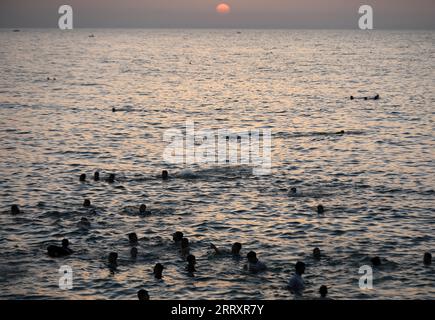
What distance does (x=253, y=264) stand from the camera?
83.5 ft

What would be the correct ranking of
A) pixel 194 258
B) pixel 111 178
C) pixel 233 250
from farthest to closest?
pixel 111 178 → pixel 233 250 → pixel 194 258

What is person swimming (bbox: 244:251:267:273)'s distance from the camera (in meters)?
25.3

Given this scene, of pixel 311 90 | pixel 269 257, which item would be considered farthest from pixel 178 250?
pixel 311 90

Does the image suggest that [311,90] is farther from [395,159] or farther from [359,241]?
[359,241]

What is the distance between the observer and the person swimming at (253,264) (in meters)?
25.3

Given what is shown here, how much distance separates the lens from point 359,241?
29297 mm

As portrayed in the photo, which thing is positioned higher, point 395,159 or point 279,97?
point 279,97

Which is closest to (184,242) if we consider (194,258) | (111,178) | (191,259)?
(194,258)

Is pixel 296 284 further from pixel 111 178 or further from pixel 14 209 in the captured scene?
pixel 111 178

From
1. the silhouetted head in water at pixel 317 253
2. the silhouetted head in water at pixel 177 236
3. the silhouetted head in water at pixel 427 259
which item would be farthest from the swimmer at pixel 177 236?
the silhouetted head in water at pixel 427 259

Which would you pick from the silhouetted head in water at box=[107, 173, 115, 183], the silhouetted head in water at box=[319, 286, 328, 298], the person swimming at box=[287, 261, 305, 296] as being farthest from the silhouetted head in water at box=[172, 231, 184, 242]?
the silhouetted head in water at box=[107, 173, 115, 183]

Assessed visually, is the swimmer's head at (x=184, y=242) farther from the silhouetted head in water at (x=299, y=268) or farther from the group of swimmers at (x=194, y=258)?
the silhouetted head in water at (x=299, y=268)

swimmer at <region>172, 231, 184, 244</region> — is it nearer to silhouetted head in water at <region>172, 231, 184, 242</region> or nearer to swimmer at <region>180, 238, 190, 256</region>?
silhouetted head in water at <region>172, 231, 184, 242</region>
